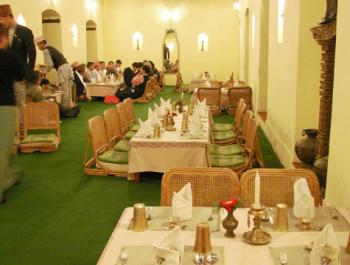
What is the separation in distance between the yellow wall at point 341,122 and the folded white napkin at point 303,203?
0.65m

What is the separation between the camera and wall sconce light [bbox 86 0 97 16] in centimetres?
1702

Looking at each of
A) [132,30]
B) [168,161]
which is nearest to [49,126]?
[168,161]

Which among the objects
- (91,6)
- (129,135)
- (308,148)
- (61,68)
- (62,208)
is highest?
(91,6)

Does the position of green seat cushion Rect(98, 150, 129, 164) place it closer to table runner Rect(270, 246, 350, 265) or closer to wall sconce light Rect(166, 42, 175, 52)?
table runner Rect(270, 246, 350, 265)

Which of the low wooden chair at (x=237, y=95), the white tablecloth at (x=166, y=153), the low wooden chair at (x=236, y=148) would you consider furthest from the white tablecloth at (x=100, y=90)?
the white tablecloth at (x=166, y=153)

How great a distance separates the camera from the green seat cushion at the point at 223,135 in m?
6.92

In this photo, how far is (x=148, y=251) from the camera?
214cm

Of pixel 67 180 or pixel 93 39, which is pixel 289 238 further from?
A: pixel 93 39

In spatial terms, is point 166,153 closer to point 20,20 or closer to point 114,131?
point 114,131

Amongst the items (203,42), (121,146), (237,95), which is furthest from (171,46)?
(121,146)

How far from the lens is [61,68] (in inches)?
416

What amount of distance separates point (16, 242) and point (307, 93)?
358 cm

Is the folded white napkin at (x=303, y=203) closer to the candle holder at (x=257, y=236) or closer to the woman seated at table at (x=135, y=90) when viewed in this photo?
the candle holder at (x=257, y=236)

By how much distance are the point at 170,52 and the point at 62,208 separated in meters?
15.3
